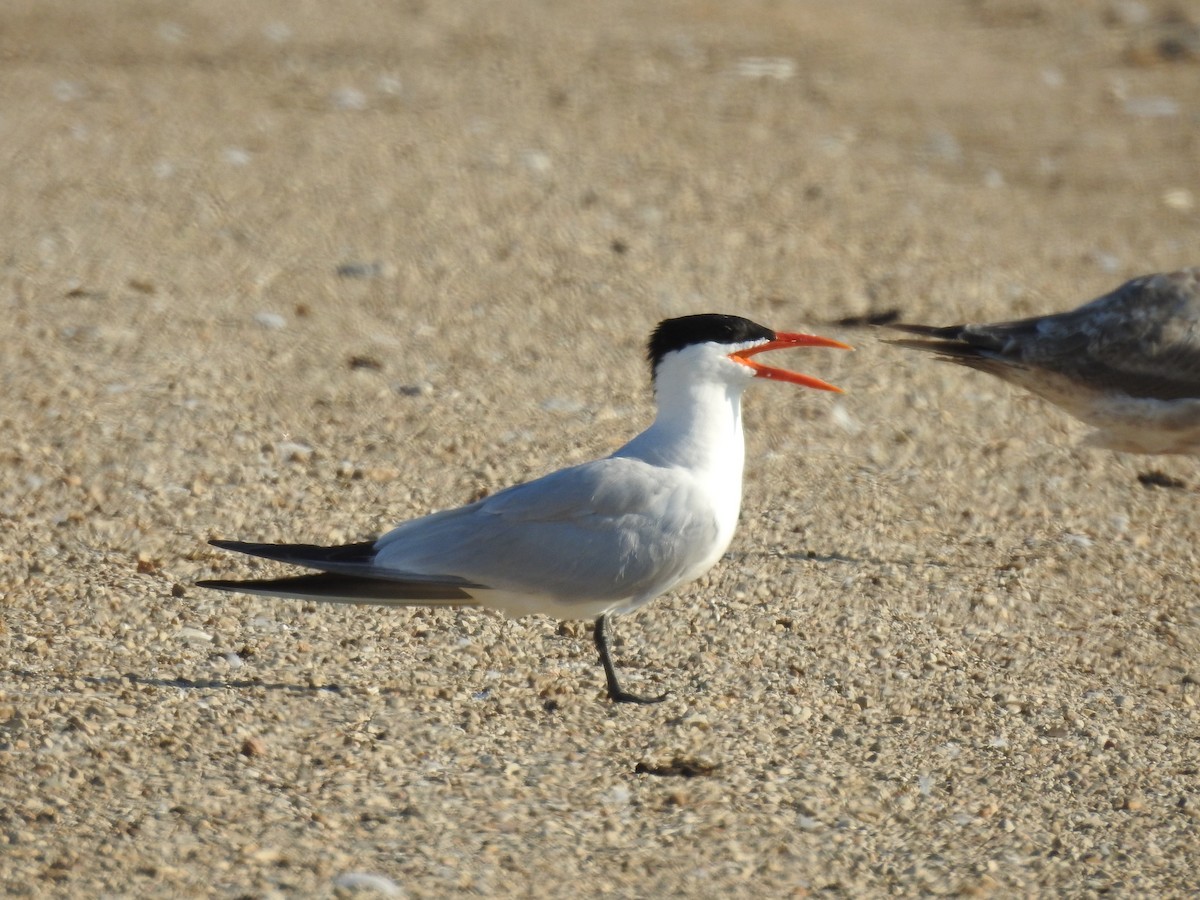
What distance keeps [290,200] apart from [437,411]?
8.56 feet

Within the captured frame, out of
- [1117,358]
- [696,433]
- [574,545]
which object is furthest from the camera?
[1117,358]

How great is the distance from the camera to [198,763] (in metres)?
4.04

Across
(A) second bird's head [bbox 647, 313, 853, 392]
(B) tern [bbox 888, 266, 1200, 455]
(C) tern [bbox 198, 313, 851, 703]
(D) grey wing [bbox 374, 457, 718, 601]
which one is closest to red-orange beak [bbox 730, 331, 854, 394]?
(A) second bird's head [bbox 647, 313, 853, 392]

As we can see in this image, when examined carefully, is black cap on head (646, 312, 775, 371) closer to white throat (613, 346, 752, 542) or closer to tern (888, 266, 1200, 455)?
white throat (613, 346, 752, 542)

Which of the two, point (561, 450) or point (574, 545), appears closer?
point (574, 545)

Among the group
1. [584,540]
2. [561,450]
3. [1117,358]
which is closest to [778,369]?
[584,540]

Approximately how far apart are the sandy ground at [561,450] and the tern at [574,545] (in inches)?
12.9

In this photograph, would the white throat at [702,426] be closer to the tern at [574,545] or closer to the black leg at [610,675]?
the tern at [574,545]

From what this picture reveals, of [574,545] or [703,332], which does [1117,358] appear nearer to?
[703,332]

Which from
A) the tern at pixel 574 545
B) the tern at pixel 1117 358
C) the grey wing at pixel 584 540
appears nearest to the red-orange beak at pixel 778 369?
the tern at pixel 574 545

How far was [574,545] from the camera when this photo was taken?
14.6ft

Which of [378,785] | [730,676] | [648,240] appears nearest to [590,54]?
[648,240]

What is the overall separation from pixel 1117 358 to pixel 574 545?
2615 millimetres

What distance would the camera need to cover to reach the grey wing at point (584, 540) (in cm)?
444
